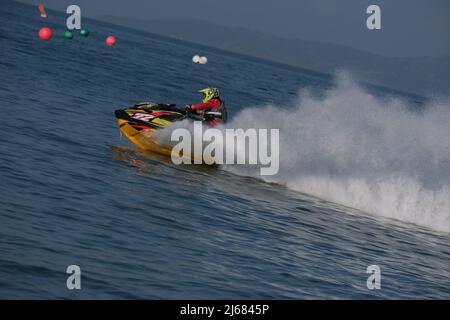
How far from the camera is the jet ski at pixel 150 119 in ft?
59.9

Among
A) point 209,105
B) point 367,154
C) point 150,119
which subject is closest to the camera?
point 150,119

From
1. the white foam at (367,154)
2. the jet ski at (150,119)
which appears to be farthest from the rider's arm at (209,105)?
the white foam at (367,154)

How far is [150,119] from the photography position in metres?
18.3

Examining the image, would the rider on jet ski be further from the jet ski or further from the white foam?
the white foam

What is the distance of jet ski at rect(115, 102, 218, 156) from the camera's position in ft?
59.9

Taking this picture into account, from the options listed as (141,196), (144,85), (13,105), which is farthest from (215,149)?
(144,85)

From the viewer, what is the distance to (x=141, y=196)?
46.2 feet

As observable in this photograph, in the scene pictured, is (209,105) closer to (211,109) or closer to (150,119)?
(211,109)

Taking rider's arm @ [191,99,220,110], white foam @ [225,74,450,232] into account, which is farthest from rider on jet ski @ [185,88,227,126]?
white foam @ [225,74,450,232]

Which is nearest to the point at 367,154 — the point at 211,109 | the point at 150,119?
the point at 211,109

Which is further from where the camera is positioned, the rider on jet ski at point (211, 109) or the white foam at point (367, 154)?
the rider on jet ski at point (211, 109)

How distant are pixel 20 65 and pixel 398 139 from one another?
1990 centimetres

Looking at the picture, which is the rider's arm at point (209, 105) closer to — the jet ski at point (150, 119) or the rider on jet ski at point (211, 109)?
the rider on jet ski at point (211, 109)

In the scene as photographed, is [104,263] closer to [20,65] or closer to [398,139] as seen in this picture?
[398,139]
